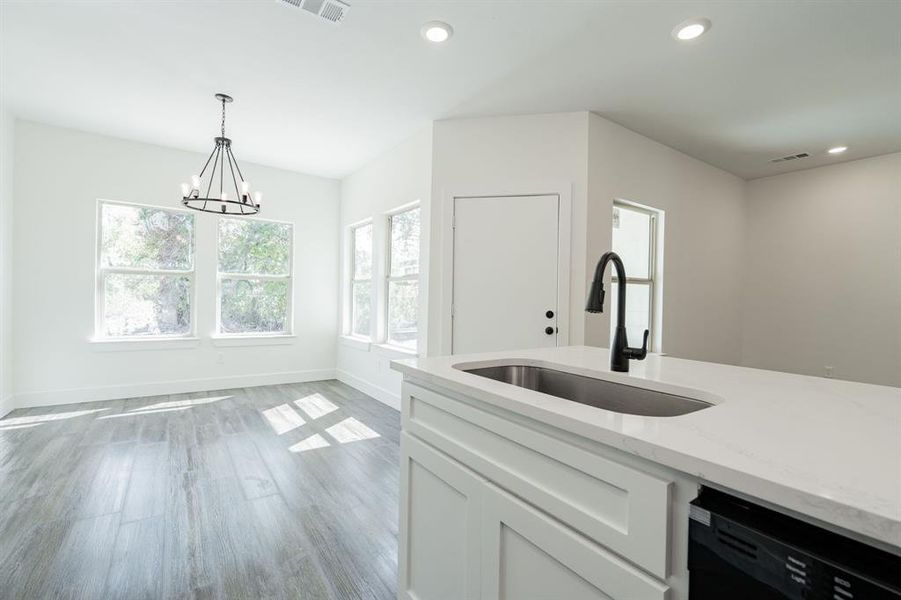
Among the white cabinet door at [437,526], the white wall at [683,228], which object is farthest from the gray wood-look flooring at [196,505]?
the white wall at [683,228]

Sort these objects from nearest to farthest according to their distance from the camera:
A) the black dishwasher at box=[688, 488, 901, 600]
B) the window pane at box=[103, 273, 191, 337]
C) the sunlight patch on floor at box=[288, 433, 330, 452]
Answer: the black dishwasher at box=[688, 488, 901, 600] → the sunlight patch on floor at box=[288, 433, 330, 452] → the window pane at box=[103, 273, 191, 337]

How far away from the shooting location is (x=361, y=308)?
5.49m

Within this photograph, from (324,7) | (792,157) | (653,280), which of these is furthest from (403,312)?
(792,157)

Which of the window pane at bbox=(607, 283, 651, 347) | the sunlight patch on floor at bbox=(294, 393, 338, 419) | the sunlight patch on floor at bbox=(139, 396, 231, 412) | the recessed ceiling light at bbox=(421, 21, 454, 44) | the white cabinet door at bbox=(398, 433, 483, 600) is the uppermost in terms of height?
the recessed ceiling light at bbox=(421, 21, 454, 44)

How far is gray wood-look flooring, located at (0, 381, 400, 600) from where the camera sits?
68.6 inches

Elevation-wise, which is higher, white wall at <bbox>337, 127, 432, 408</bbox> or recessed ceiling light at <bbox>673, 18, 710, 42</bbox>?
recessed ceiling light at <bbox>673, 18, 710, 42</bbox>

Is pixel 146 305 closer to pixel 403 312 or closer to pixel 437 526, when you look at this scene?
pixel 403 312

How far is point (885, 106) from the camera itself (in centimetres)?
324

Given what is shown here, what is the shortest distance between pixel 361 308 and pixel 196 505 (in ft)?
11.0

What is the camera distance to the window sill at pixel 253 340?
501 cm

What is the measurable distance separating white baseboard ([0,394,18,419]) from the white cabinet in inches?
181

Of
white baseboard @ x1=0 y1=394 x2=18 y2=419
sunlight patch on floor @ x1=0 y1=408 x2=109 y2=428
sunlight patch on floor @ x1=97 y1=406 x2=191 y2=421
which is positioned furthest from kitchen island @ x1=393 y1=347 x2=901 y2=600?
white baseboard @ x1=0 y1=394 x2=18 y2=419

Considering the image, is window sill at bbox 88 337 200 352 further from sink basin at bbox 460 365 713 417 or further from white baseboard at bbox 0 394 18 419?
sink basin at bbox 460 365 713 417

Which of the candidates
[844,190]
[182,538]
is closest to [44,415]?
[182,538]
